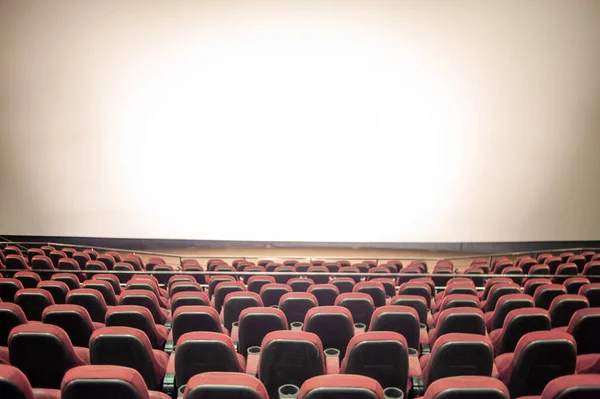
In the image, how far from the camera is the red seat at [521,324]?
3.28 m

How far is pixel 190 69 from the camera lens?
34.6 ft

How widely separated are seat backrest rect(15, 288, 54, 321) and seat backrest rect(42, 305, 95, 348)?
73 centimetres

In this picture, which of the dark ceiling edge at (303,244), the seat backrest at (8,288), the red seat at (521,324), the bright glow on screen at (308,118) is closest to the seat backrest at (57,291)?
the seat backrest at (8,288)

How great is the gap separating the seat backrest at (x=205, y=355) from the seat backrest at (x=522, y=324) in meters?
1.83

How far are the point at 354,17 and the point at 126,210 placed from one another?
6316 millimetres

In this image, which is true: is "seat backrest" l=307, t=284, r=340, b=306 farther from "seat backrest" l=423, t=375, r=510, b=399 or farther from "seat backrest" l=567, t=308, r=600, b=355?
"seat backrest" l=423, t=375, r=510, b=399

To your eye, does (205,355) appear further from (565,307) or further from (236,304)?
(565,307)

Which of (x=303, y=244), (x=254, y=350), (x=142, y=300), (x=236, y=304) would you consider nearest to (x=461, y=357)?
Answer: (x=254, y=350)

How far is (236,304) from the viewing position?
13.4ft

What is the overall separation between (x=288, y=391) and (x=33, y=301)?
2503 mm

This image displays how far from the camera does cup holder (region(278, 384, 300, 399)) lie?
2.58 m

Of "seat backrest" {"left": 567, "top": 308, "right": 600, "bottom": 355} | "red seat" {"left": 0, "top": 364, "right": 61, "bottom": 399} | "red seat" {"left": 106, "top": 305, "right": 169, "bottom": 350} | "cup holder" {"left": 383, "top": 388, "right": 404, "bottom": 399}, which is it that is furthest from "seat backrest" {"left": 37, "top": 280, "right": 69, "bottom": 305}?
"seat backrest" {"left": 567, "top": 308, "right": 600, "bottom": 355}

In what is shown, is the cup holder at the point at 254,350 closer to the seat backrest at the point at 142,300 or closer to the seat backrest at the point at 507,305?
the seat backrest at the point at 142,300

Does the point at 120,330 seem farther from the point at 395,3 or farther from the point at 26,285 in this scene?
the point at 395,3
